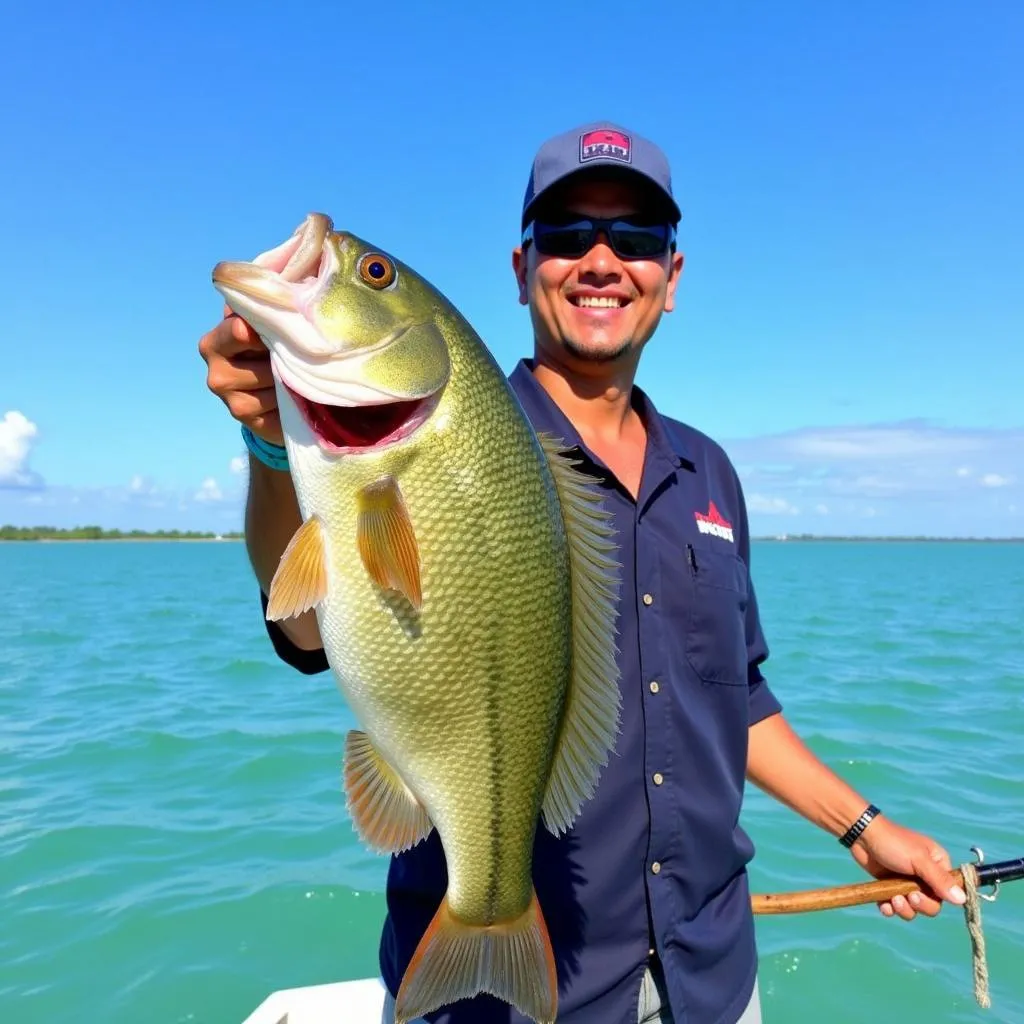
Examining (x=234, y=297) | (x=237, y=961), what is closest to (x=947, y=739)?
(x=237, y=961)

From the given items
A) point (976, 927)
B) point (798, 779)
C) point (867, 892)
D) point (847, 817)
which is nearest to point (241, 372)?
point (798, 779)

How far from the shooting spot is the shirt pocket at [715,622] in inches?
94.7

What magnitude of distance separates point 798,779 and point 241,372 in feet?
7.85

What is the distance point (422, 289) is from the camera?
5.63 feet

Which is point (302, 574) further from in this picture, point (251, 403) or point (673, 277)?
point (673, 277)

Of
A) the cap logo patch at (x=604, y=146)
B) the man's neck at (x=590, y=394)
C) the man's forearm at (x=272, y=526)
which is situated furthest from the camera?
the man's neck at (x=590, y=394)

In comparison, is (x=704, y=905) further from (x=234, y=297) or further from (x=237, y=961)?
(x=237, y=961)

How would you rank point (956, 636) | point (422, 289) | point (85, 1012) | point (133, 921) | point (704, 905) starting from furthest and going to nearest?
point (956, 636) → point (133, 921) → point (85, 1012) → point (704, 905) → point (422, 289)

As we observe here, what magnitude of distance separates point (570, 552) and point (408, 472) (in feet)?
1.33

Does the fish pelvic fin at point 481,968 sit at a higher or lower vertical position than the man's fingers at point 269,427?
lower

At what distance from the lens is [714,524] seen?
2668 mm

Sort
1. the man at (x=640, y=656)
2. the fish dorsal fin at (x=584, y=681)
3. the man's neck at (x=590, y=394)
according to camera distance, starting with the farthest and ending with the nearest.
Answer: the man's neck at (x=590, y=394) → the man at (x=640, y=656) → the fish dorsal fin at (x=584, y=681)

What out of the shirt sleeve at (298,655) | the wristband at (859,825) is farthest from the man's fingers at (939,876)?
the shirt sleeve at (298,655)

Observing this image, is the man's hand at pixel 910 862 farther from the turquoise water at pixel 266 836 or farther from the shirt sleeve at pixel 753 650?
the turquoise water at pixel 266 836
